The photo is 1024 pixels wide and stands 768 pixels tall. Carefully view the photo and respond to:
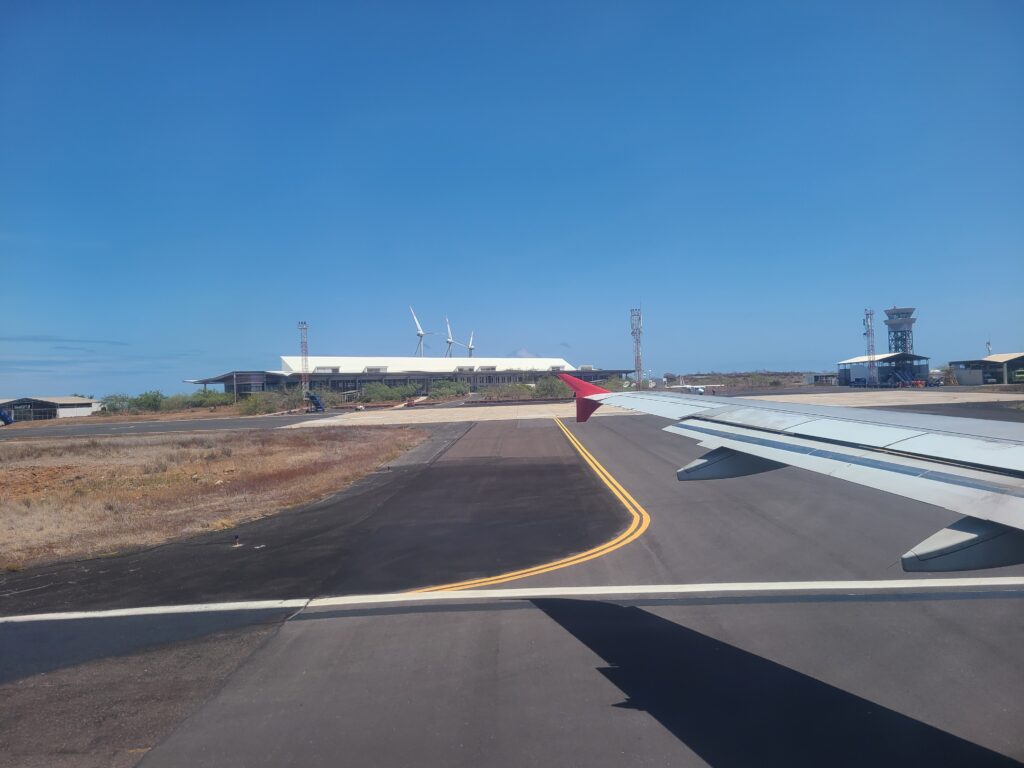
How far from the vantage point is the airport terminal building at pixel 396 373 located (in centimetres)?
10262

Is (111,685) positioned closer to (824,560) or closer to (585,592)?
(585,592)

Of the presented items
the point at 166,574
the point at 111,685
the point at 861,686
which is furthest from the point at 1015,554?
the point at 166,574

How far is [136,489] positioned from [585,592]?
60.8 feet

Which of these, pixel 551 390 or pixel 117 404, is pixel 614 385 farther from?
pixel 117 404

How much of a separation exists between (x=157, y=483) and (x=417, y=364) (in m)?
97.4

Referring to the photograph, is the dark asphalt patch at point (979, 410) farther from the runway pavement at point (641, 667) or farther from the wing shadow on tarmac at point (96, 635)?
the wing shadow on tarmac at point (96, 635)

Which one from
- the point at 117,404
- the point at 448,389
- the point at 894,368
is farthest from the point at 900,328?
the point at 117,404

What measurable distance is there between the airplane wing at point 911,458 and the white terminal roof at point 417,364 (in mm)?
104373

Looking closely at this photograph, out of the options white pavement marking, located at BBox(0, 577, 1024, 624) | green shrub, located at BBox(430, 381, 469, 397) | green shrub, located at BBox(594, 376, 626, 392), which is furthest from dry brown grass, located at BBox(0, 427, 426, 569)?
green shrub, located at BBox(430, 381, 469, 397)

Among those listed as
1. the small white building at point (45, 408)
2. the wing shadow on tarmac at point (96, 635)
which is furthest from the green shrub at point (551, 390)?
the wing shadow on tarmac at point (96, 635)

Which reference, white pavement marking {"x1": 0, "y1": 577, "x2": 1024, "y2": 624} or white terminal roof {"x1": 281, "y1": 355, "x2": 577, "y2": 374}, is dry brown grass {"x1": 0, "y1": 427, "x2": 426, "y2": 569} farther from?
white terminal roof {"x1": 281, "y1": 355, "x2": 577, "y2": 374}

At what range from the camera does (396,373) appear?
4326 inches

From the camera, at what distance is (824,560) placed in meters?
9.28

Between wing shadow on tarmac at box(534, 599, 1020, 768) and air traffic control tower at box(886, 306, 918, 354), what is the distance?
67.5 meters
